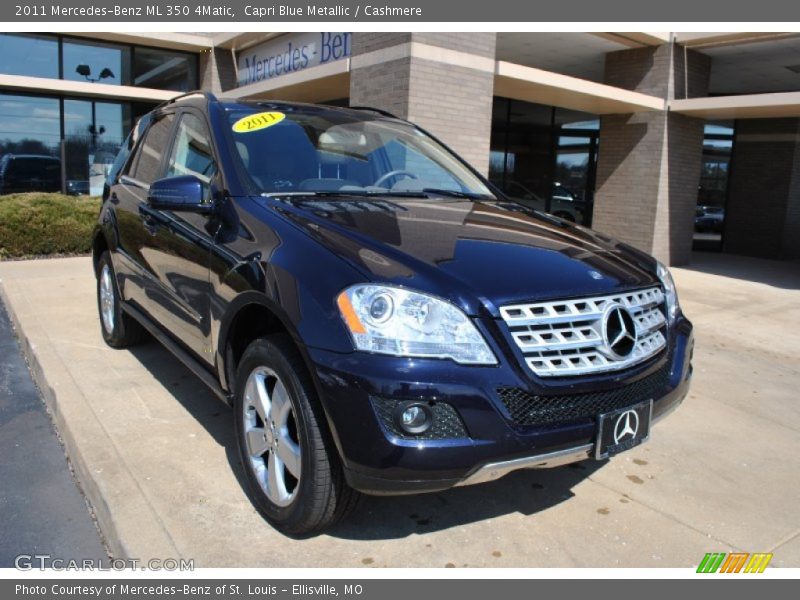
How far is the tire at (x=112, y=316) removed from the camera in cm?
514

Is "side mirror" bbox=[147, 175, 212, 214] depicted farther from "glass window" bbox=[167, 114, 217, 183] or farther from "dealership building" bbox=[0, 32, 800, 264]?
"dealership building" bbox=[0, 32, 800, 264]

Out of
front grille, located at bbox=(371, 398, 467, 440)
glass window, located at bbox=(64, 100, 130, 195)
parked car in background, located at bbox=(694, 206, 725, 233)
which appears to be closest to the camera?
front grille, located at bbox=(371, 398, 467, 440)

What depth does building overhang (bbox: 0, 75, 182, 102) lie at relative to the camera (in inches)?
556

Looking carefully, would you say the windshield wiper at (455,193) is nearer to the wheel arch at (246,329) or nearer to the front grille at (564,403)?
the wheel arch at (246,329)

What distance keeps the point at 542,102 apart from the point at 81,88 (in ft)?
33.2

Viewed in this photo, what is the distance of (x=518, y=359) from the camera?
2379 millimetres

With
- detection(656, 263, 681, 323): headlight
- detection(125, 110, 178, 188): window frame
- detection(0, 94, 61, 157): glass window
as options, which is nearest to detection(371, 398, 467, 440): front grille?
detection(656, 263, 681, 323): headlight

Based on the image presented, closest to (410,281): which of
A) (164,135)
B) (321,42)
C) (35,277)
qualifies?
(164,135)

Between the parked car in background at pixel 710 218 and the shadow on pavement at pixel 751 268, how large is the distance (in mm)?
966

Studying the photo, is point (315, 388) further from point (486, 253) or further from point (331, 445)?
point (486, 253)

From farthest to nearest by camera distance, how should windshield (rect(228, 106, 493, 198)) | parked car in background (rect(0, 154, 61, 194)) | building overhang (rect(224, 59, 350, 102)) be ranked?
parked car in background (rect(0, 154, 61, 194))
building overhang (rect(224, 59, 350, 102))
windshield (rect(228, 106, 493, 198))

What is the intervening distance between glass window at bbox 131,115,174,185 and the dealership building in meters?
4.33

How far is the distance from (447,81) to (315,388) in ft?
23.2

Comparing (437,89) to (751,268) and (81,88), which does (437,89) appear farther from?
(81,88)
